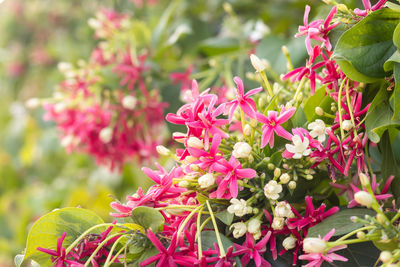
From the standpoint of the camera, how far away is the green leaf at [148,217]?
0.96 feet

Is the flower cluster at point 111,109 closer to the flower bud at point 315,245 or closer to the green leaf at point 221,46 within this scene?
the green leaf at point 221,46

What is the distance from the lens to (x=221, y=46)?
0.84m

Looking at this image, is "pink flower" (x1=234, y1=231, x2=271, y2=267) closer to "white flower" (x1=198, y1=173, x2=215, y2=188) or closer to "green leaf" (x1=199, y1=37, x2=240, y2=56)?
"white flower" (x1=198, y1=173, x2=215, y2=188)

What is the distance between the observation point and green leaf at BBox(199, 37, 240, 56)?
835 mm

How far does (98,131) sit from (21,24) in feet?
5.03

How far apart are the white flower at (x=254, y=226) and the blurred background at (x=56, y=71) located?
39cm

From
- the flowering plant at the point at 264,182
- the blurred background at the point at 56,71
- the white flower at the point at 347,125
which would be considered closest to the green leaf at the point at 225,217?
the flowering plant at the point at 264,182

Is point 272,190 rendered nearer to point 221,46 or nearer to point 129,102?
point 129,102

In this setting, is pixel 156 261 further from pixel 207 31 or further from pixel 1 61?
pixel 1 61

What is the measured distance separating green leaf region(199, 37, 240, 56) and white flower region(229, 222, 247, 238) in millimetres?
581

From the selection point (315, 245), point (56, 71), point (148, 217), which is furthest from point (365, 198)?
point (56, 71)

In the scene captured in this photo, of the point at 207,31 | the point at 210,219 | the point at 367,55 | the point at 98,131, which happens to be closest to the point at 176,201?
the point at 210,219

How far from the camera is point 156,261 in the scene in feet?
0.99

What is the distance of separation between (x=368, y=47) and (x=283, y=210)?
140 mm
